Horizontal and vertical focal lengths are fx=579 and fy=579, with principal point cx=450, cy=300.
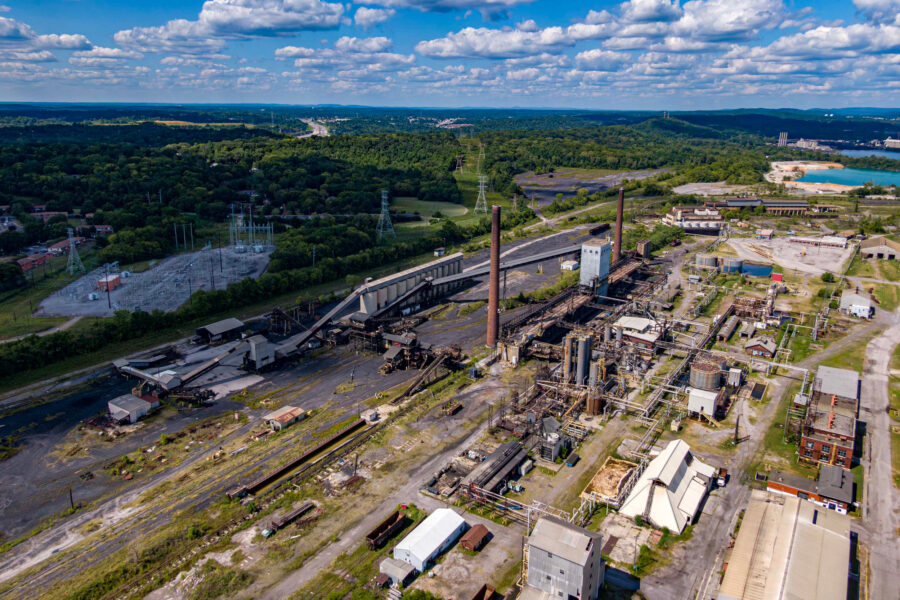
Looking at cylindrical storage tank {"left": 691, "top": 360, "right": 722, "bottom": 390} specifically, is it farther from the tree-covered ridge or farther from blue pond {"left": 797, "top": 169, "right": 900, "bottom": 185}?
the tree-covered ridge

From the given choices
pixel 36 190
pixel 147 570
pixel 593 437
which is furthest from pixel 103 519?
pixel 36 190

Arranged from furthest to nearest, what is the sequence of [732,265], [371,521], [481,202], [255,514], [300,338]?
[481,202], [732,265], [300,338], [255,514], [371,521]

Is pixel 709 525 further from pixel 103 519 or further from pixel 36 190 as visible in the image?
pixel 36 190

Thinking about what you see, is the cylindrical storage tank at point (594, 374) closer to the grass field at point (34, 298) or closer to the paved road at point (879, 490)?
the paved road at point (879, 490)

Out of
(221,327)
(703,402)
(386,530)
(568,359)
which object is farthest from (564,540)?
(221,327)

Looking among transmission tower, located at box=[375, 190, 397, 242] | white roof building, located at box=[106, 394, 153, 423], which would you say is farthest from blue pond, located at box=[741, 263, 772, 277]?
white roof building, located at box=[106, 394, 153, 423]

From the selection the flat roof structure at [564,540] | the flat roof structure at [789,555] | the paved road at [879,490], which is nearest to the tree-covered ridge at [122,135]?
the paved road at [879,490]

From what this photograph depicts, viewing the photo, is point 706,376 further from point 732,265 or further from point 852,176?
point 852,176
